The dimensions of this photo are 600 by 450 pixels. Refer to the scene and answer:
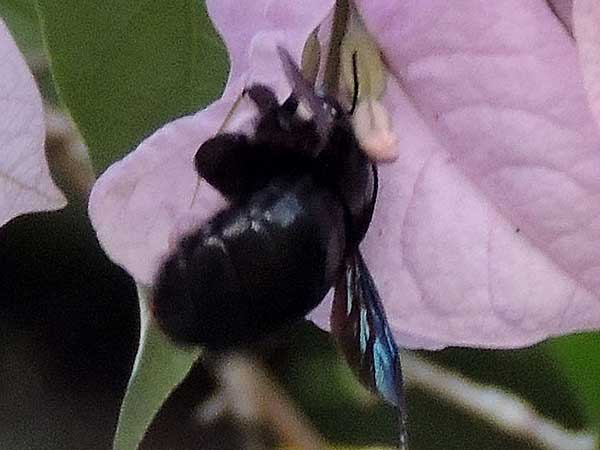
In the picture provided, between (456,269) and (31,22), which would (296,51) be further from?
(31,22)

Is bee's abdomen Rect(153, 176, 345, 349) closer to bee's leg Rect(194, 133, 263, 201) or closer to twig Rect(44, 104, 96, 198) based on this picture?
bee's leg Rect(194, 133, 263, 201)

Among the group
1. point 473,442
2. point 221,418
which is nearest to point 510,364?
point 473,442

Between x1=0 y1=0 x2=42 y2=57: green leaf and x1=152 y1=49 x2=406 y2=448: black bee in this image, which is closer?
x1=152 y1=49 x2=406 y2=448: black bee

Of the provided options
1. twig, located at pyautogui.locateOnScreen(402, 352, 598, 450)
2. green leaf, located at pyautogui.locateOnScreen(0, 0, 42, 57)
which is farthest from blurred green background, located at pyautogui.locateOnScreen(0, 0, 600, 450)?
green leaf, located at pyautogui.locateOnScreen(0, 0, 42, 57)

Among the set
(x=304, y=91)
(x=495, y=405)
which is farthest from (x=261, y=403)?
(x=304, y=91)

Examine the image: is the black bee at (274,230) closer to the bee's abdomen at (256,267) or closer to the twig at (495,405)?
the bee's abdomen at (256,267)

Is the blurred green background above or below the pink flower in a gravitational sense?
below

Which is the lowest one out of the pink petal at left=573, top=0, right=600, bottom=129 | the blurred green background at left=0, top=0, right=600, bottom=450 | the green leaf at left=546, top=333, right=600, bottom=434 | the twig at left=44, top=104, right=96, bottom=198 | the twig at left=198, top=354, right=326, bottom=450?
the blurred green background at left=0, top=0, right=600, bottom=450
